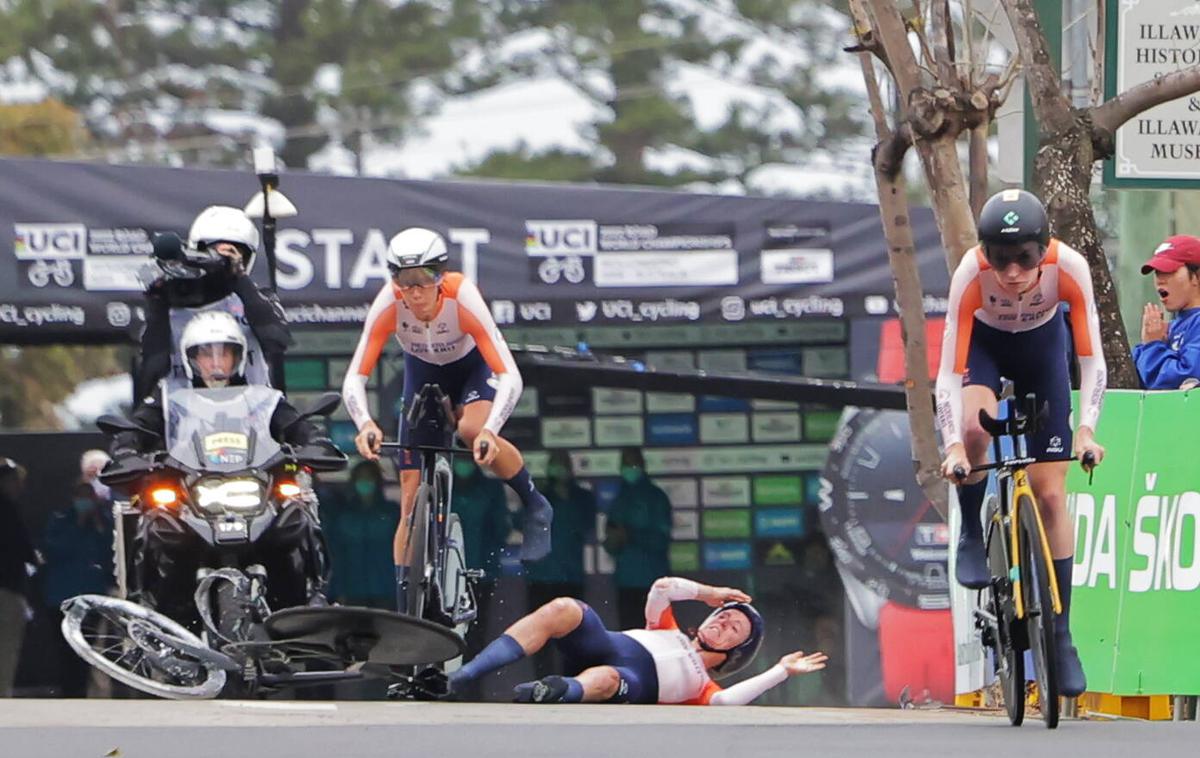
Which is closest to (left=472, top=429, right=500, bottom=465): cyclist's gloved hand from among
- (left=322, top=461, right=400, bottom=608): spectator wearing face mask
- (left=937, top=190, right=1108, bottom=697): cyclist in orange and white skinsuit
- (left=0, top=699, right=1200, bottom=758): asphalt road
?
(left=0, top=699, right=1200, bottom=758): asphalt road

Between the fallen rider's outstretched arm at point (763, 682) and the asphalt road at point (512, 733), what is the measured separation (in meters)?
3.14

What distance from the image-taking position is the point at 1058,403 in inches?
381

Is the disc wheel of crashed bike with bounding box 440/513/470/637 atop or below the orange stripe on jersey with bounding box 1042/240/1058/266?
below

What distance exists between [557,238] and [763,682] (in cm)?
402

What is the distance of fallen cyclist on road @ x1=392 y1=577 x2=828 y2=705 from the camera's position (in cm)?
1235

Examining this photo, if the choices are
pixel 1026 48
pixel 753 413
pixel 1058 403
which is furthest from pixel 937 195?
pixel 753 413

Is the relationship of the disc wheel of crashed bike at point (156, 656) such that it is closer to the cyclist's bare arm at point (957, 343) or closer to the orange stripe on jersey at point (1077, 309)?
the cyclist's bare arm at point (957, 343)

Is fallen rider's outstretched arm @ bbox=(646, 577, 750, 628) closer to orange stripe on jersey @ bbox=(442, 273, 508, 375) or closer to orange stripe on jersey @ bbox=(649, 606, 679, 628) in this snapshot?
orange stripe on jersey @ bbox=(649, 606, 679, 628)

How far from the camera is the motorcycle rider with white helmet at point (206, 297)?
40.3ft

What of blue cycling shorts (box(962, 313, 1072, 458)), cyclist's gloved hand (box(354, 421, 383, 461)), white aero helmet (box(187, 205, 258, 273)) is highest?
white aero helmet (box(187, 205, 258, 273))

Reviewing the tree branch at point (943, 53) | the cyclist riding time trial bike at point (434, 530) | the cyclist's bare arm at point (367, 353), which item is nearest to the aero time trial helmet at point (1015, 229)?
the cyclist riding time trial bike at point (434, 530)

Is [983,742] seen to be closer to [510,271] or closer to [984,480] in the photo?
[984,480]

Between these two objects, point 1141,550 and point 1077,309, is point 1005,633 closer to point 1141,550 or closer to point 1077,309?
point 1077,309

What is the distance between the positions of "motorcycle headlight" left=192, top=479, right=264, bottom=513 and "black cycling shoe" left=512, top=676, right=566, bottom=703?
1.50 m
